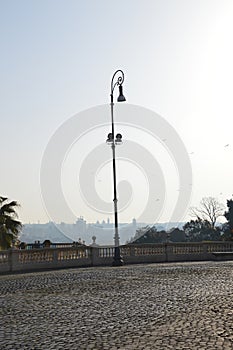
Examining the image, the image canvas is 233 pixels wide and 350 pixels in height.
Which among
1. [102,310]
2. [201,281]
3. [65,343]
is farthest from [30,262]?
[65,343]

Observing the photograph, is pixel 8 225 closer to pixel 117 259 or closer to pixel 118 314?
pixel 117 259

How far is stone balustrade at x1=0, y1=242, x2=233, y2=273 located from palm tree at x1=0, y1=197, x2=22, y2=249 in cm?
399

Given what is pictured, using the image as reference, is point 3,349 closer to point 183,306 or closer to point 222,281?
point 183,306

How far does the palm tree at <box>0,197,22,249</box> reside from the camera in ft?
102

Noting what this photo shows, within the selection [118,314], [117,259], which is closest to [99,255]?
[117,259]

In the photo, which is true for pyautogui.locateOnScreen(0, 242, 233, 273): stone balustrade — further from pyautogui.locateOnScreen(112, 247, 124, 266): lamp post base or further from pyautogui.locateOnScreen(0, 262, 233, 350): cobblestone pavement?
pyautogui.locateOnScreen(0, 262, 233, 350): cobblestone pavement

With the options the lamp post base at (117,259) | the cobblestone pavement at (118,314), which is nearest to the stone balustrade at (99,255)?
the lamp post base at (117,259)

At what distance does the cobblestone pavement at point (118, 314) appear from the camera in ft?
28.7

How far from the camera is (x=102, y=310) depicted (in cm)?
1223

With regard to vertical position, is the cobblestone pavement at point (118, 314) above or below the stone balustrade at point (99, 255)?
below

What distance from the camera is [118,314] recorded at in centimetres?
1155

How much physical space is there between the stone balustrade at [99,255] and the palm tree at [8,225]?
3.99m

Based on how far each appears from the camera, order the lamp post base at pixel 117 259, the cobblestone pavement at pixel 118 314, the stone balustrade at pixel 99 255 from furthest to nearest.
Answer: the lamp post base at pixel 117 259
the stone balustrade at pixel 99 255
the cobblestone pavement at pixel 118 314

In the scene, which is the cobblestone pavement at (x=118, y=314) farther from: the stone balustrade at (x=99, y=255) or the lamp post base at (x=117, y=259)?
the lamp post base at (x=117, y=259)
